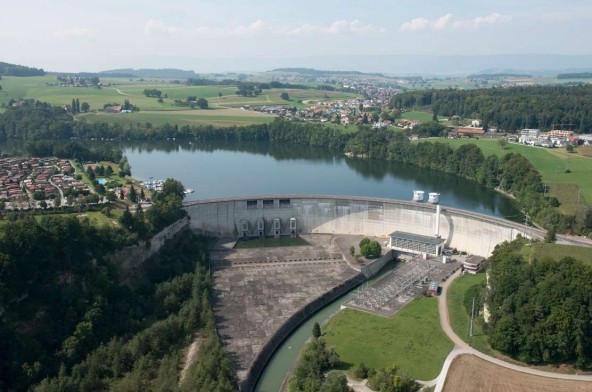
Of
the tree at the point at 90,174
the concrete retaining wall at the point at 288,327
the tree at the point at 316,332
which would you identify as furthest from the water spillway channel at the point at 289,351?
the tree at the point at 90,174

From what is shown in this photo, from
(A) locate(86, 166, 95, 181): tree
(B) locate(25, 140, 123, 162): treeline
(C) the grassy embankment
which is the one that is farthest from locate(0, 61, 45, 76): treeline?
(A) locate(86, 166, 95, 181): tree

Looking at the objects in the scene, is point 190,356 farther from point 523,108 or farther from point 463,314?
point 523,108

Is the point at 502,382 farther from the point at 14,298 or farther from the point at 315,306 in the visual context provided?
the point at 14,298

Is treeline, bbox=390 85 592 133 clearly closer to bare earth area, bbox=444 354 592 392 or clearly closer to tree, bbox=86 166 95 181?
tree, bbox=86 166 95 181

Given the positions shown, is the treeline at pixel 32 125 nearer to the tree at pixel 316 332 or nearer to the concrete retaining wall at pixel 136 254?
the concrete retaining wall at pixel 136 254

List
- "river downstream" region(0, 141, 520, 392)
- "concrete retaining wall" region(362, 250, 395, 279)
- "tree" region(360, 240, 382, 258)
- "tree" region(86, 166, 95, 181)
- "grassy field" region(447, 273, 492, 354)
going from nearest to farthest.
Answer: "grassy field" region(447, 273, 492, 354), "concrete retaining wall" region(362, 250, 395, 279), "tree" region(360, 240, 382, 258), "tree" region(86, 166, 95, 181), "river downstream" region(0, 141, 520, 392)

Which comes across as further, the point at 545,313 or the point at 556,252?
the point at 556,252

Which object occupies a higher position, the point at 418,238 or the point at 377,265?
the point at 418,238

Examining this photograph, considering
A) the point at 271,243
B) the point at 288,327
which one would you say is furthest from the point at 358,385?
the point at 271,243
